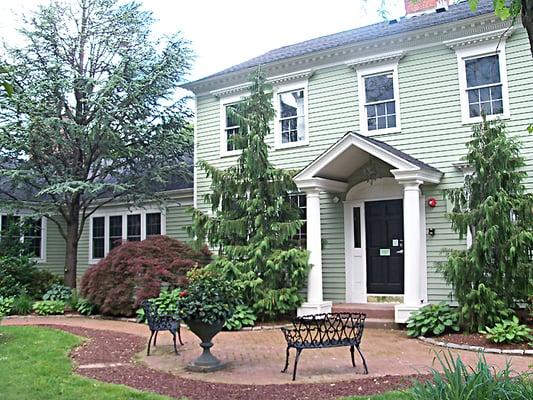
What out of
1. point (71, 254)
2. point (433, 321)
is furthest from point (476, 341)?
point (71, 254)

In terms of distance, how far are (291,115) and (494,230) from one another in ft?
21.0

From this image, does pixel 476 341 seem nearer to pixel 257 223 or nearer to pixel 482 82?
pixel 257 223

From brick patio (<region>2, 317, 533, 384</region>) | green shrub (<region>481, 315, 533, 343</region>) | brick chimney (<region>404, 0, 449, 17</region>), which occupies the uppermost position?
brick chimney (<region>404, 0, 449, 17</region>)

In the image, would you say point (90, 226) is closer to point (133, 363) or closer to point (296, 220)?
point (296, 220)

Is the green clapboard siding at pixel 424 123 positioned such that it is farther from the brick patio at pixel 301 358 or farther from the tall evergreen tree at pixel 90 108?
the tall evergreen tree at pixel 90 108

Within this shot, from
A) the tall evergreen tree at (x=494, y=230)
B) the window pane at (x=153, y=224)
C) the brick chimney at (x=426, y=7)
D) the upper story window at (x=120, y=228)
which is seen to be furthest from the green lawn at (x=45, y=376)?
the brick chimney at (x=426, y=7)

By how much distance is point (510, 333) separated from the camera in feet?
26.7

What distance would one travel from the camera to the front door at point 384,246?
1168 centimetres

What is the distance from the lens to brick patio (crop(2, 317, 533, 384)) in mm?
6633

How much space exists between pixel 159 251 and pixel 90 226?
7.01 metres

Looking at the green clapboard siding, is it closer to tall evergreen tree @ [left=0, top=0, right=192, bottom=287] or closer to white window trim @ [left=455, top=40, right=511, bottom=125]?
white window trim @ [left=455, top=40, right=511, bottom=125]

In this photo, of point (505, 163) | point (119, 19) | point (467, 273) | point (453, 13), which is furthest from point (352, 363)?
point (119, 19)

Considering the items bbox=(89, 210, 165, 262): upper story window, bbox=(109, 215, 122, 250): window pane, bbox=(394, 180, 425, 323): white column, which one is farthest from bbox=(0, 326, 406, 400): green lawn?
bbox=(109, 215, 122, 250): window pane

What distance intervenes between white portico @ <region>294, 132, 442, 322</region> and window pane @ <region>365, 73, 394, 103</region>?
5.08ft
